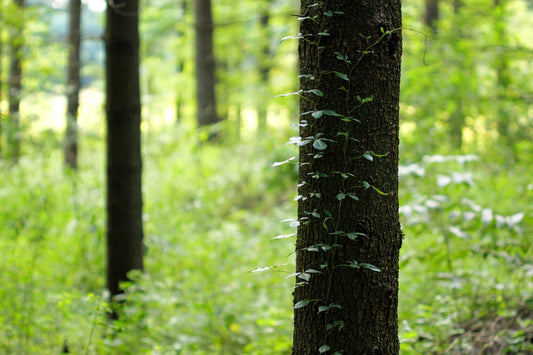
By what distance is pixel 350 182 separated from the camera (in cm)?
192

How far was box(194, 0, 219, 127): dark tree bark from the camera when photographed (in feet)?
39.5

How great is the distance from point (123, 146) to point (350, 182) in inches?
132

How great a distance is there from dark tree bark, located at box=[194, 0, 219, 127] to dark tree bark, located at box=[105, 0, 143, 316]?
7337mm

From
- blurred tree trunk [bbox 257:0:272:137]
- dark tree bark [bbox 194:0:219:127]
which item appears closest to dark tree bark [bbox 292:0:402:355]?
blurred tree trunk [bbox 257:0:272:137]

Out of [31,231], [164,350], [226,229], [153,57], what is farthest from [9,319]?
[153,57]

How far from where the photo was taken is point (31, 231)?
6.32 m

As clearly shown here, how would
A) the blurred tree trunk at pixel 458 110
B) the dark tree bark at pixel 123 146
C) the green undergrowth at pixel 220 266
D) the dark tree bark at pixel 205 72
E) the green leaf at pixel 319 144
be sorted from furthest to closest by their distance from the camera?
the dark tree bark at pixel 205 72, the blurred tree trunk at pixel 458 110, the dark tree bark at pixel 123 146, the green undergrowth at pixel 220 266, the green leaf at pixel 319 144

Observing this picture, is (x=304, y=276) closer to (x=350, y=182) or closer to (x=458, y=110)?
(x=350, y=182)

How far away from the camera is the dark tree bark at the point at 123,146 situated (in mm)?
4656

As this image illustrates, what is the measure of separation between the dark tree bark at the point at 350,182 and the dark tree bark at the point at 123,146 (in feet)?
10.3

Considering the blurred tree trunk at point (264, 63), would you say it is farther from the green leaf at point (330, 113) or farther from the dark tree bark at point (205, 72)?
the green leaf at point (330, 113)

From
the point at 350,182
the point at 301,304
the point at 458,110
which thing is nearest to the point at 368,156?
the point at 350,182

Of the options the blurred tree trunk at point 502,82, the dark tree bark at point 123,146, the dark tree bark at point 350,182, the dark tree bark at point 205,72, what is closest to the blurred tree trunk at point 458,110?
the blurred tree trunk at point 502,82

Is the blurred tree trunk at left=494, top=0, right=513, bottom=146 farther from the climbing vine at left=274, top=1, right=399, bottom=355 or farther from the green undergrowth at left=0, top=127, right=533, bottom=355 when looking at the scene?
the climbing vine at left=274, top=1, right=399, bottom=355
